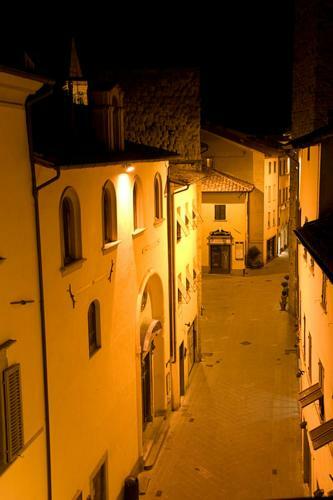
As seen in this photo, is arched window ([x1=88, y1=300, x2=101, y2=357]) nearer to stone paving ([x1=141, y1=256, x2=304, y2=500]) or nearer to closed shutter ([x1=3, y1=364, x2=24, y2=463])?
closed shutter ([x1=3, y1=364, x2=24, y2=463])

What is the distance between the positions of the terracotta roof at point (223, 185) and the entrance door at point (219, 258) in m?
4.38

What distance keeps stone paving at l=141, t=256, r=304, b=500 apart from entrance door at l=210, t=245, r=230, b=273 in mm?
11721

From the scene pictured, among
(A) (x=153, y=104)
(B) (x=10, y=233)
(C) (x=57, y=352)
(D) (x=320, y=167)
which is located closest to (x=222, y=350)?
(A) (x=153, y=104)

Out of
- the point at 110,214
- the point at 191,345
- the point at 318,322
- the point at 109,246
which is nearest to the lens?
the point at 109,246

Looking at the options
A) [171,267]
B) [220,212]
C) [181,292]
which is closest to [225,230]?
[220,212]

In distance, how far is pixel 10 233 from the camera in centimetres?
1015

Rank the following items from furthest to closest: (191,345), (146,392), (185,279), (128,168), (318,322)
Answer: (191,345), (185,279), (146,392), (128,168), (318,322)

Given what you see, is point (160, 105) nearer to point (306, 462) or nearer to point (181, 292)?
point (181, 292)

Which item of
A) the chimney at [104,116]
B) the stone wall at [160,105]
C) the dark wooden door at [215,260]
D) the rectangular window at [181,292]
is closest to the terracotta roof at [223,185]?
the dark wooden door at [215,260]

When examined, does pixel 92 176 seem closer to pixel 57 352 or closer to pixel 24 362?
pixel 57 352

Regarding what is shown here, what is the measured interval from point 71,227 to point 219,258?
36.6 m

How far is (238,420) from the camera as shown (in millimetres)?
23141

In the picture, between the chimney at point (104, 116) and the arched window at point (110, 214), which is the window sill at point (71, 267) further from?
the chimney at point (104, 116)

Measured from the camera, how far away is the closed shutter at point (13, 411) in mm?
10102
